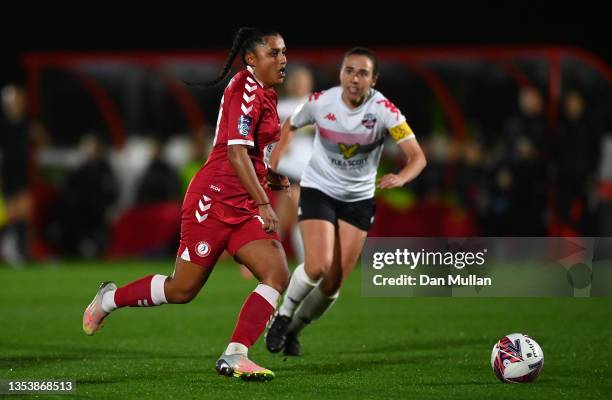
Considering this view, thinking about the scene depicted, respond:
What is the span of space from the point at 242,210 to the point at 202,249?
0.31m

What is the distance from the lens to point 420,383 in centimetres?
686

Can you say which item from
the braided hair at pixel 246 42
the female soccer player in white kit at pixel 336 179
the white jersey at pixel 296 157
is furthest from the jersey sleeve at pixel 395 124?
the white jersey at pixel 296 157

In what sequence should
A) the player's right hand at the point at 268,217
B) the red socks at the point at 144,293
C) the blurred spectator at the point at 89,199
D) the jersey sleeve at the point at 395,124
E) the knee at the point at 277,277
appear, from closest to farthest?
the player's right hand at the point at 268,217 < the knee at the point at 277,277 < the red socks at the point at 144,293 < the jersey sleeve at the point at 395,124 < the blurred spectator at the point at 89,199

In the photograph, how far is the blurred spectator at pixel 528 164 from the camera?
610 inches

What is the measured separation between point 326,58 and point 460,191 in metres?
2.64

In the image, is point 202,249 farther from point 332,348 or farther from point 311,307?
point 332,348

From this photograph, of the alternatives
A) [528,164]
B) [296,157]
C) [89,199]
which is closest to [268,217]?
[296,157]

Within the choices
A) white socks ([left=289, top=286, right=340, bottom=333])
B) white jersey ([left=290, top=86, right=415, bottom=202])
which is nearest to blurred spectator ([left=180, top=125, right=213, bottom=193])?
white jersey ([left=290, top=86, right=415, bottom=202])

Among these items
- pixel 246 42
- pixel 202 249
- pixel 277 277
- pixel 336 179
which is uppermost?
pixel 246 42

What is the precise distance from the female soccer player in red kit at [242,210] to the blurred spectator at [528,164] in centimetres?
888

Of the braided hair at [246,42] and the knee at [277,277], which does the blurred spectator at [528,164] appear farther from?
the knee at [277,277]

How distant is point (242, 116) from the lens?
6.63 meters

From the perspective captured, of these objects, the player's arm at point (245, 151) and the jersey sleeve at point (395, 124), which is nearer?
the player's arm at point (245, 151)

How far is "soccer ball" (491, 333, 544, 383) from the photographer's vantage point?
6762 millimetres
